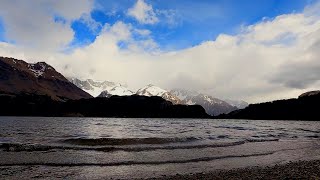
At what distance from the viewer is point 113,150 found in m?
44.5

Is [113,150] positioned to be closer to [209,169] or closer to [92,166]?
[92,166]

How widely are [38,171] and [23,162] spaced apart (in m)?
5.18

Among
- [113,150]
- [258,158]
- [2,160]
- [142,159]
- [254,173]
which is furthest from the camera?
[113,150]

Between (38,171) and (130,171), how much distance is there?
7.65 meters

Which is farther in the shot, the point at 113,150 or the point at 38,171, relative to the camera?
the point at 113,150

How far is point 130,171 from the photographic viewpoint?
29781 mm

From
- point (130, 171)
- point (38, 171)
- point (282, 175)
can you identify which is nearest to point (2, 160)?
point (38, 171)

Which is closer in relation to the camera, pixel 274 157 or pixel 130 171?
pixel 130 171

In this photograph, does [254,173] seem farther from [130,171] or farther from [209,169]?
[130,171]

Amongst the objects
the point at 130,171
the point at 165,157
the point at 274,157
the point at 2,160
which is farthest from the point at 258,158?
the point at 2,160

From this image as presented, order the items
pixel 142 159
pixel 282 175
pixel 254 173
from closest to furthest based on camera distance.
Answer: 1. pixel 282 175
2. pixel 254 173
3. pixel 142 159

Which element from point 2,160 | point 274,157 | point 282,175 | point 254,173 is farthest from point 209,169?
point 2,160

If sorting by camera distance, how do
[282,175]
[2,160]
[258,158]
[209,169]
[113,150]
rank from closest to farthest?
[282,175] → [209,169] → [2,160] → [258,158] → [113,150]

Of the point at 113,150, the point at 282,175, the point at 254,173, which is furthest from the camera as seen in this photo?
the point at 113,150
